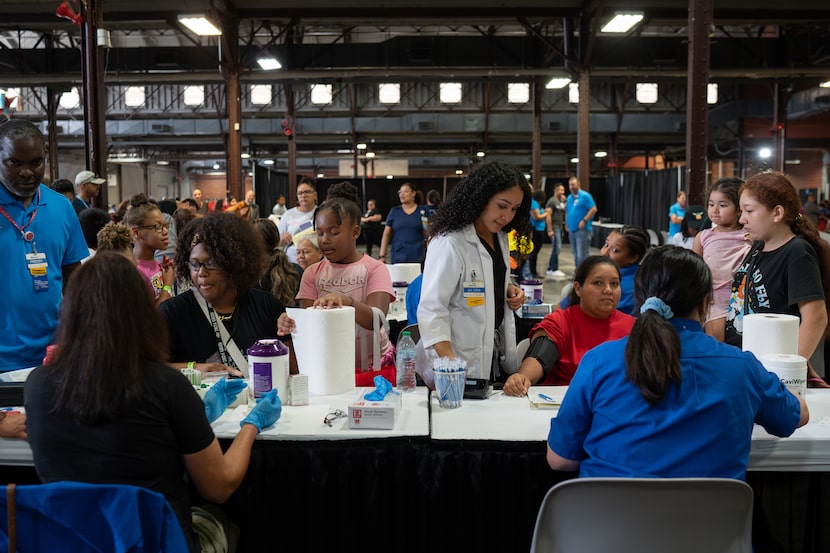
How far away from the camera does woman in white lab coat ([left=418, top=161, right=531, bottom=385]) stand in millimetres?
2850

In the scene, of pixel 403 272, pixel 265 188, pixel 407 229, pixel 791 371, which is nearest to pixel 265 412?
pixel 791 371

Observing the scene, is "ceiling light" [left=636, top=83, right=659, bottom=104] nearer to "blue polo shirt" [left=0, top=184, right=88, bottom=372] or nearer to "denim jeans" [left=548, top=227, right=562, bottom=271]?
"denim jeans" [left=548, top=227, right=562, bottom=271]

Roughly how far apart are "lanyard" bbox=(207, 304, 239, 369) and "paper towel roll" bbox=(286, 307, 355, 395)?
29 centimetres

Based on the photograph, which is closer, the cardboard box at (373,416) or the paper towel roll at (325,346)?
the cardboard box at (373,416)

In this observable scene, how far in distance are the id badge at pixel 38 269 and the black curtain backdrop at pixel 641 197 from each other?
49.0ft

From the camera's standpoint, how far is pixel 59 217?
3178 mm

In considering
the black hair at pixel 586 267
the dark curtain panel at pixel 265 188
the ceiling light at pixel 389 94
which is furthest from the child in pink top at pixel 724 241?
the ceiling light at pixel 389 94

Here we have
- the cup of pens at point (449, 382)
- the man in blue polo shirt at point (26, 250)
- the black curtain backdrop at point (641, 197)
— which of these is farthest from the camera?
the black curtain backdrop at point (641, 197)

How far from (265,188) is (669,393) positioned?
17867 millimetres

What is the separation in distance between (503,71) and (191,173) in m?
26.2

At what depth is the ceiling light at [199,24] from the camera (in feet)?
28.7

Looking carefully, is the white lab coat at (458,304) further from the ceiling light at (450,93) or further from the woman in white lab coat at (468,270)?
the ceiling light at (450,93)

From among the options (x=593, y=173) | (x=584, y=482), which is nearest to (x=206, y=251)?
(x=584, y=482)

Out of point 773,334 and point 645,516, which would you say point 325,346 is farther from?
point 773,334
